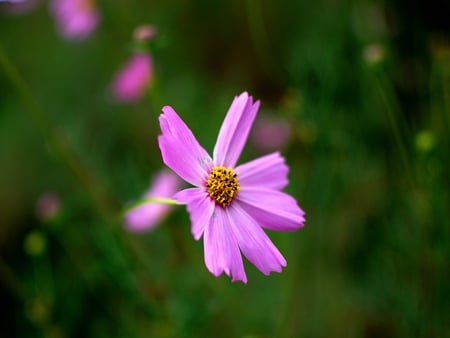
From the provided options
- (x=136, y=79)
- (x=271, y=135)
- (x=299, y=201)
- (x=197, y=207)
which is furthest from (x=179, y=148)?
(x=271, y=135)

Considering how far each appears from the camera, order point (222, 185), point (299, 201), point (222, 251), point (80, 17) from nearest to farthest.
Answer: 1. point (222, 251)
2. point (222, 185)
3. point (299, 201)
4. point (80, 17)

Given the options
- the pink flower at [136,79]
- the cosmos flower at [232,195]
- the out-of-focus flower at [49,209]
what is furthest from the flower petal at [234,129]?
the out-of-focus flower at [49,209]

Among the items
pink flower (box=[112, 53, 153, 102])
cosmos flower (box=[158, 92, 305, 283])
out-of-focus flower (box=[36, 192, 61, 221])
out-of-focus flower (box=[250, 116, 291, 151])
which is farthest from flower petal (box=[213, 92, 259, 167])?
out-of-focus flower (box=[250, 116, 291, 151])

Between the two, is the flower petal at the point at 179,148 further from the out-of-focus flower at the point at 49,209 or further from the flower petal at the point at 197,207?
the out-of-focus flower at the point at 49,209

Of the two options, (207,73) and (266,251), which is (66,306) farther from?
(207,73)

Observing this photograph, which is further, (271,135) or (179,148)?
(271,135)

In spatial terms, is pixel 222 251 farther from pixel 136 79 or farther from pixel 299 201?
pixel 299 201
